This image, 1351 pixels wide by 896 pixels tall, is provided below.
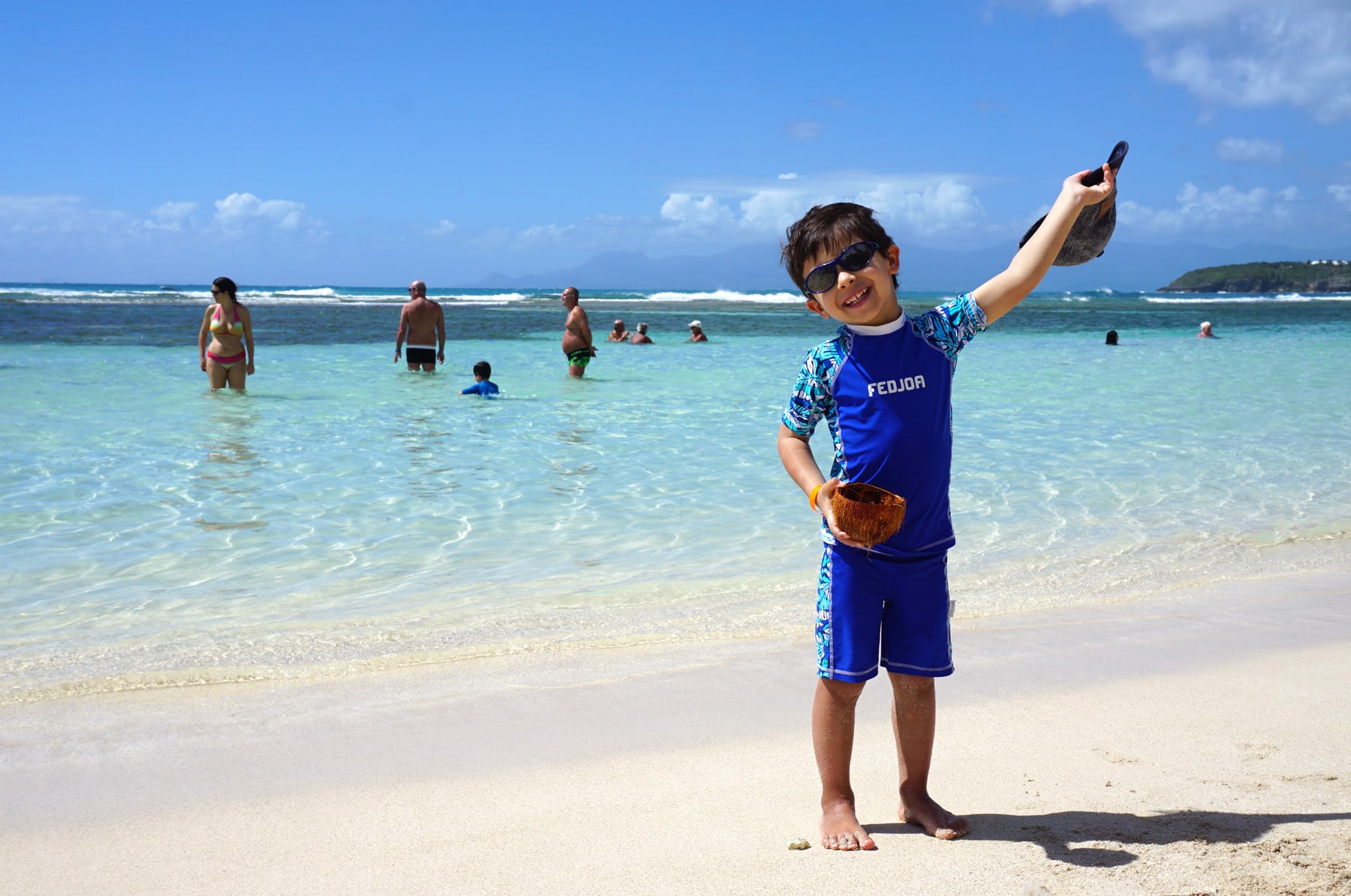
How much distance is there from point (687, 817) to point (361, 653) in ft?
6.36

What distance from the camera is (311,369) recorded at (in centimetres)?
1828

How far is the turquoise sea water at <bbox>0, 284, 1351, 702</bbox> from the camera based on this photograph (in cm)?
452

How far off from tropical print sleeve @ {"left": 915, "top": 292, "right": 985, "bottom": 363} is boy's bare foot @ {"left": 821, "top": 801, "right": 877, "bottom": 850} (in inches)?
46.0

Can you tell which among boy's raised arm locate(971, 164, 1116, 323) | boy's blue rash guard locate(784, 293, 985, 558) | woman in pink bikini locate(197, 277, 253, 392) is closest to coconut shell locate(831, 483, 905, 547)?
boy's blue rash guard locate(784, 293, 985, 558)

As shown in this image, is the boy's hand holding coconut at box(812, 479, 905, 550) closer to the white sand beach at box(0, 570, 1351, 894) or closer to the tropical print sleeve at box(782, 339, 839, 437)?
the tropical print sleeve at box(782, 339, 839, 437)

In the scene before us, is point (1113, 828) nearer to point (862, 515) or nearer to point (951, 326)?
point (862, 515)

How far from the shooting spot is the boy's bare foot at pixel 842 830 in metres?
2.52

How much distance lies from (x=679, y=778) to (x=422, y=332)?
48.3 ft

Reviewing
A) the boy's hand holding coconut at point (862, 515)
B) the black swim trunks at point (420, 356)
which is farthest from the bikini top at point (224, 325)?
the boy's hand holding coconut at point (862, 515)

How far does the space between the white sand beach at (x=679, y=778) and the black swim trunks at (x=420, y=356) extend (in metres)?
13.6

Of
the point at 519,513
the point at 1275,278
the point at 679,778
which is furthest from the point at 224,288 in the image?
the point at 1275,278

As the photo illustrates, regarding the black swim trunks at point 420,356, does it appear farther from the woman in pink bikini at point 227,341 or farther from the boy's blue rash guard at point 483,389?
the boy's blue rash guard at point 483,389

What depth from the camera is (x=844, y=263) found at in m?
2.50

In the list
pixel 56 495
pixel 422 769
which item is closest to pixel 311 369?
pixel 56 495
